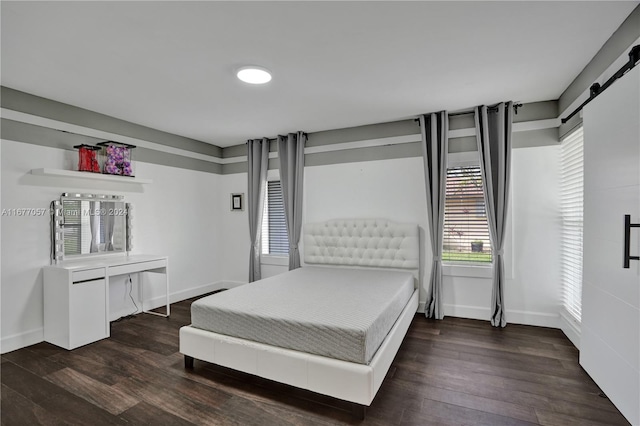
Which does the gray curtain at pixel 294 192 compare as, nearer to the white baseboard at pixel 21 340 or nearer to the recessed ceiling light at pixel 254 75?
the recessed ceiling light at pixel 254 75

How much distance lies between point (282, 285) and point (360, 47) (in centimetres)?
233

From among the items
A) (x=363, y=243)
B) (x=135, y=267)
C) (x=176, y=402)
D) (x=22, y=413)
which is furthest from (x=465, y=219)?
(x=22, y=413)

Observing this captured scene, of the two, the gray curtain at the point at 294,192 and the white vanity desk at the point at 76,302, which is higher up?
the gray curtain at the point at 294,192

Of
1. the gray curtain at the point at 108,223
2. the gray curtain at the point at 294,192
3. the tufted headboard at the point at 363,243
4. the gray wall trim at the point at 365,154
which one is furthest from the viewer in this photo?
the gray curtain at the point at 294,192

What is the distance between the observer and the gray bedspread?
6.86 feet

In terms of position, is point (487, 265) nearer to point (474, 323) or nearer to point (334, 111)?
point (474, 323)

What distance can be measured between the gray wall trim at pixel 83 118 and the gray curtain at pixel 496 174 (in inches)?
167

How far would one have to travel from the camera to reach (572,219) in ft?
10.7

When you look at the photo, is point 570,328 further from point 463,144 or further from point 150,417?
point 150,417

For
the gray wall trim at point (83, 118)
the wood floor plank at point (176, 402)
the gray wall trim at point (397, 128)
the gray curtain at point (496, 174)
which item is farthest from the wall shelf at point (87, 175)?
the gray curtain at point (496, 174)

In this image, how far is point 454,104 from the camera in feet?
11.9

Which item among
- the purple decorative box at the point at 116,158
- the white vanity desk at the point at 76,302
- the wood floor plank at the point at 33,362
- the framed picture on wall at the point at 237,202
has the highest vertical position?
the purple decorative box at the point at 116,158

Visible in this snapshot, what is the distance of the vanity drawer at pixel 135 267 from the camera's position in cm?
343

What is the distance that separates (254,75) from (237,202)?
2966 mm
